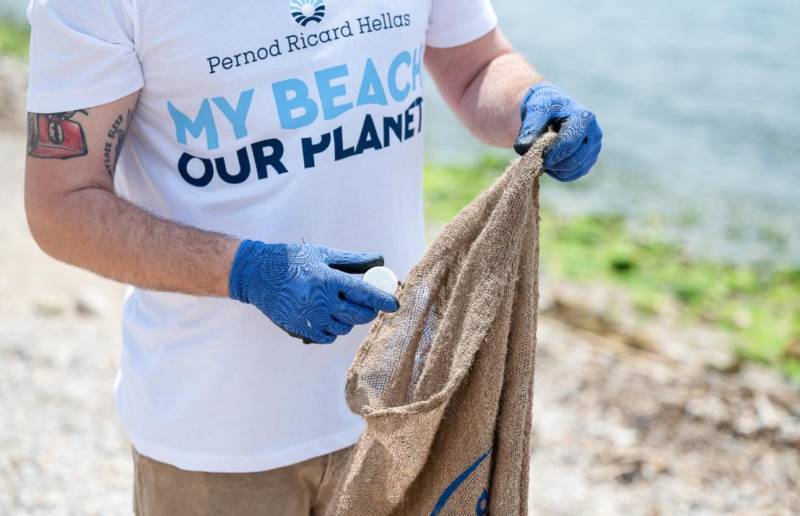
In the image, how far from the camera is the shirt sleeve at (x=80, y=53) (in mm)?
Result: 1885

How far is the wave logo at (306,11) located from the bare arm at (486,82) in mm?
552

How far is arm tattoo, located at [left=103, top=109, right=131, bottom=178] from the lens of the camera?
201cm

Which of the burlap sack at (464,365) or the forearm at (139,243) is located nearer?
the burlap sack at (464,365)

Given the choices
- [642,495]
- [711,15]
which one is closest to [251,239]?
[642,495]

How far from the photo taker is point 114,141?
203 cm

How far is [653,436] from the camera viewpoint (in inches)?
177

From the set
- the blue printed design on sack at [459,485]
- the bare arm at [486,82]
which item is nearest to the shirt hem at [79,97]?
the bare arm at [486,82]

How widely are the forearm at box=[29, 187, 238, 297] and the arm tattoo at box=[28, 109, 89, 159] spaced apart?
0.30ft

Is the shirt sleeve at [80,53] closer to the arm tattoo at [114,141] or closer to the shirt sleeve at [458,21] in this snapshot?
the arm tattoo at [114,141]

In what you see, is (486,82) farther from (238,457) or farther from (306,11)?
(238,457)

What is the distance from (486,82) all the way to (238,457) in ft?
3.85

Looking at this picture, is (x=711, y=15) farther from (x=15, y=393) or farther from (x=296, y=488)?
(x=296, y=488)

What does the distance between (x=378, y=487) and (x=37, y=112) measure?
3.58 ft

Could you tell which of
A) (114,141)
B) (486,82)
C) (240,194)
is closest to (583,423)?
(486,82)
